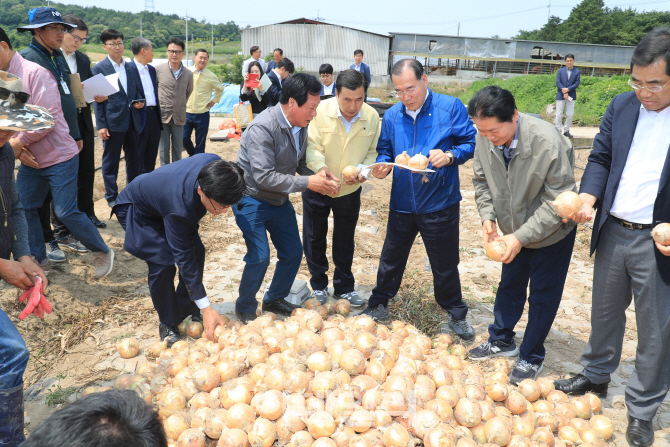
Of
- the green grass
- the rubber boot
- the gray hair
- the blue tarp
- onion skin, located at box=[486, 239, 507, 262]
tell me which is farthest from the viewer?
the blue tarp

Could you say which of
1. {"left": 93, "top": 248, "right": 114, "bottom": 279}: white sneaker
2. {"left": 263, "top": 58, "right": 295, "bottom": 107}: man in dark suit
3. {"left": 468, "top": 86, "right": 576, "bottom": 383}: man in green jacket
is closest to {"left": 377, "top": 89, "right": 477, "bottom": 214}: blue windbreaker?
{"left": 468, "top": 86, "right": 576, "bottom": 383}: man in green jacket

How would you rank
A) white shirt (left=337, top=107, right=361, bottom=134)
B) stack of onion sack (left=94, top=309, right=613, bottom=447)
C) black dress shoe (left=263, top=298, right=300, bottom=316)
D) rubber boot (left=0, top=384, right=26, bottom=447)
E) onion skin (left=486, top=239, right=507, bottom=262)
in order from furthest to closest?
black dress shoe (left=263, top=298, right=300, bottom=316)
white shirt (left=337, top=107, right=361, bottom=134)
onion skin (left=486, top=239, right=507, bottom=262)
stack of onion sack (left=94, top=309, right=613, bottom=447)
rubber boot (left=0, top=384, right=26, bottom=447)

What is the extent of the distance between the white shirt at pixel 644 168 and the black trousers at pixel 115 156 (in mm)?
5056

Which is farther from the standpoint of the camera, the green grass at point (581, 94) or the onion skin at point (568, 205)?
the green grass at point (581, 94)

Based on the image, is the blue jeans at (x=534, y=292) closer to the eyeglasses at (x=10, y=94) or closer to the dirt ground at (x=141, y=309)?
the dirt ground at (x=141, y=309)

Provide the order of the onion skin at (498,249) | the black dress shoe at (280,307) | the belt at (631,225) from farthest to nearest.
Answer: the black dress shoe at (280,307) → the onion skin at (498,249) → the belt at (631,225)

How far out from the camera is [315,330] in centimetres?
301

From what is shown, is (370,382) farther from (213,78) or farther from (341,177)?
(213,78)

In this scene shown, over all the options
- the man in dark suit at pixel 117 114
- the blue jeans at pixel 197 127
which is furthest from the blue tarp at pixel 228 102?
the man in dark suit at pixel 117 114

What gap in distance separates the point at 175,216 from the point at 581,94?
19860mm

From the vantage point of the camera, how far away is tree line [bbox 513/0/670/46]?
46.5m

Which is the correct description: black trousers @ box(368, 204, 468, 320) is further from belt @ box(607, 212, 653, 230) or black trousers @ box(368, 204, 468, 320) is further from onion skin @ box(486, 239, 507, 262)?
belt @ box(607, 212, 653, 230)

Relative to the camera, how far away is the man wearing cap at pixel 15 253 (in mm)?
2027

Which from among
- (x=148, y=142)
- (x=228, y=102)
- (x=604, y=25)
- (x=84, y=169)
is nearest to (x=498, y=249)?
(x=84, y=169)
